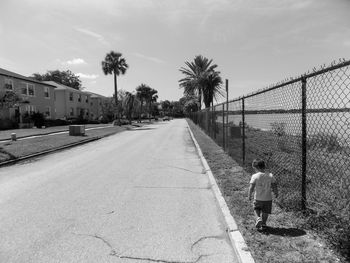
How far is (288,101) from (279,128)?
4.66 ft

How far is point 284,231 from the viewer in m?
4.50

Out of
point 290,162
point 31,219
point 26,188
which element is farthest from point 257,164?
point 26,188

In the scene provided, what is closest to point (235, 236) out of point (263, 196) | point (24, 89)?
point (263, 196)

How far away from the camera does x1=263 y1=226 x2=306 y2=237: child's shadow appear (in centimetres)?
438

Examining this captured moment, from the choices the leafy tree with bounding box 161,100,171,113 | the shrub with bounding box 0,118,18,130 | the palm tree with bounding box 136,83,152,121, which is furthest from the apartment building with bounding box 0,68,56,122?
the leafy tree with bounding box 161,100,171,113

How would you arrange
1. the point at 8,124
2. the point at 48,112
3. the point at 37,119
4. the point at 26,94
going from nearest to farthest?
1. the point at 8,124
2. the point at 37,119
3. the point at 26,94
4. the point at 48,112

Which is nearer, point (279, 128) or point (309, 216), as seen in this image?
point (309, 216)

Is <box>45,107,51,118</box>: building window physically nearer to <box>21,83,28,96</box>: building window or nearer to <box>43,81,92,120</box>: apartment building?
<box>21,83,28,96</box>: building window

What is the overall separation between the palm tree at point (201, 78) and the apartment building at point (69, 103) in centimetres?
2077

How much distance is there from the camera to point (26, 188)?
7.94 metres

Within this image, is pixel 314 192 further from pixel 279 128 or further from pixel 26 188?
pixel 26 188

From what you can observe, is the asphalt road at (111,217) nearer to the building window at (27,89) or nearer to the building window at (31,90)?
the building window at (27,89)

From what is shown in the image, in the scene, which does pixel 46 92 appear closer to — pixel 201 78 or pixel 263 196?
pixel 201 78

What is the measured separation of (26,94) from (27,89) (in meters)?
0.79
